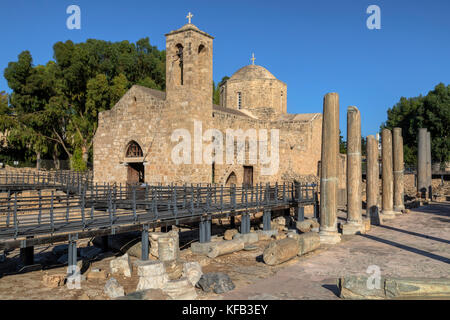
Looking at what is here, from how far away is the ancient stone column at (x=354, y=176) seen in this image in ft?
44.9

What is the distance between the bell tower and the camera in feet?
62.8

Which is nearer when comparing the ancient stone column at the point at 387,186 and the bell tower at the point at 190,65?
the ancient stone column at the point at 387,186

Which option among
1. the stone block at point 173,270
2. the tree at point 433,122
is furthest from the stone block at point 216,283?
the tree at point 433,122

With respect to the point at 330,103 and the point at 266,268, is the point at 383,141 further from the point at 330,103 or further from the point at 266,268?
the point at 266,268

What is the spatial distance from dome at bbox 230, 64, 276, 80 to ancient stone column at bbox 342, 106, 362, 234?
1796 centimetres

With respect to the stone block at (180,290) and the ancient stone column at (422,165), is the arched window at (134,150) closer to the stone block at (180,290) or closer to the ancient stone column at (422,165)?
the stone block at (180,290)

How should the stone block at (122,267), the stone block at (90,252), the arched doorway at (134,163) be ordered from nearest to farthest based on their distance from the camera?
the stone block at (122,267), the stone block at (90,252), the arched doorway at (134,163)

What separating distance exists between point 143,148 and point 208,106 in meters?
4.19

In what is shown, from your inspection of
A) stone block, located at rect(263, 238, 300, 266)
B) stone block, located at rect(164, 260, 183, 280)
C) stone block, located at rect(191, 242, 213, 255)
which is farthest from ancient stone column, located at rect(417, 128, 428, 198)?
stone block, located at rect(164, 260, 183, 280)

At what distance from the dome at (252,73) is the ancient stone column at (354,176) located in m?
18.0

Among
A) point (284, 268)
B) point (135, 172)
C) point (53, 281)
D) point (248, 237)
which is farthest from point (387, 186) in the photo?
point (53, 281)

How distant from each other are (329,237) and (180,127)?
32.4 feet
